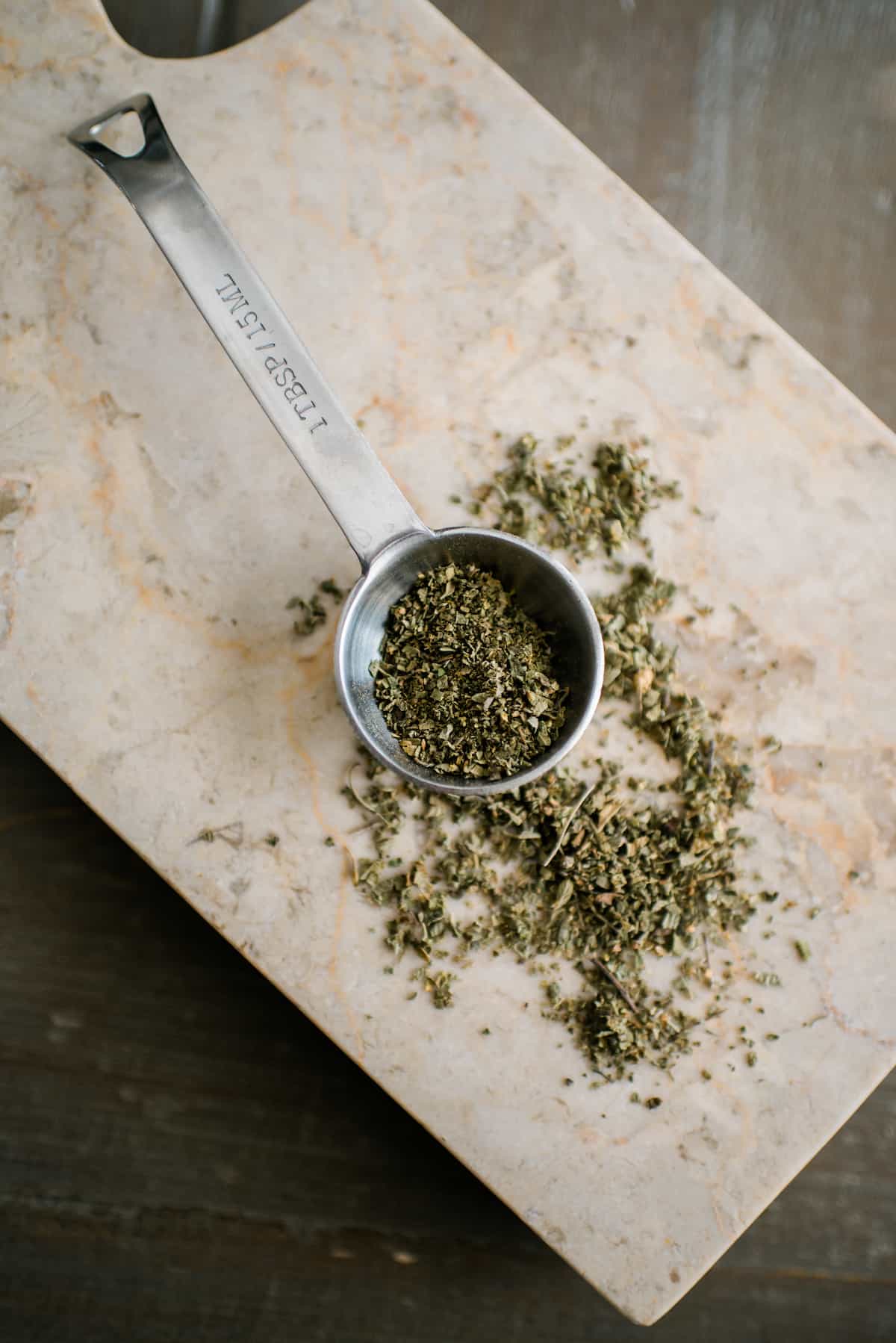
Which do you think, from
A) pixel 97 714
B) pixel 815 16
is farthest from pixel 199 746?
pixel 815 16

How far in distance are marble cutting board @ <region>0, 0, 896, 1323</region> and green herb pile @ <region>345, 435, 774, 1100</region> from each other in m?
0.04

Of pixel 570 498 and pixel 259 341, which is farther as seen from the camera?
pixel 570 498

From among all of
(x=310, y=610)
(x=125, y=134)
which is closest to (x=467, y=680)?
(x=310, y=610)

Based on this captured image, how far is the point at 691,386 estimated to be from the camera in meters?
1.27

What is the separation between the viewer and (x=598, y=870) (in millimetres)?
1154

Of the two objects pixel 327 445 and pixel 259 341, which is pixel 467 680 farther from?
pixel 259 341

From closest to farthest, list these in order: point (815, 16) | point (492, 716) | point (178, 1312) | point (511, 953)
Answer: point (492, 716), point (511, 953), point (178, 1312), point (815, 16)

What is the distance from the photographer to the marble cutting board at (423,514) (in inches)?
46.4

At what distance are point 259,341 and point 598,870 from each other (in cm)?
78

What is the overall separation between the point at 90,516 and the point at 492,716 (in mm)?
614

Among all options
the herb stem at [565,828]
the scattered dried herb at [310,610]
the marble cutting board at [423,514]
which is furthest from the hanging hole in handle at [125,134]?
the herb stem at [565,828]

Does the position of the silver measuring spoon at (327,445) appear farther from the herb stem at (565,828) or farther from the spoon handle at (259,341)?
the herb stem at (565,828)

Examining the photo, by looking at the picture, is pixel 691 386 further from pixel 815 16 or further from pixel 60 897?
pixel 60 897

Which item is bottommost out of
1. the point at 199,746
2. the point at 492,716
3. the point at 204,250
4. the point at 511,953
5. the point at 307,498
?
the point at 511,953
